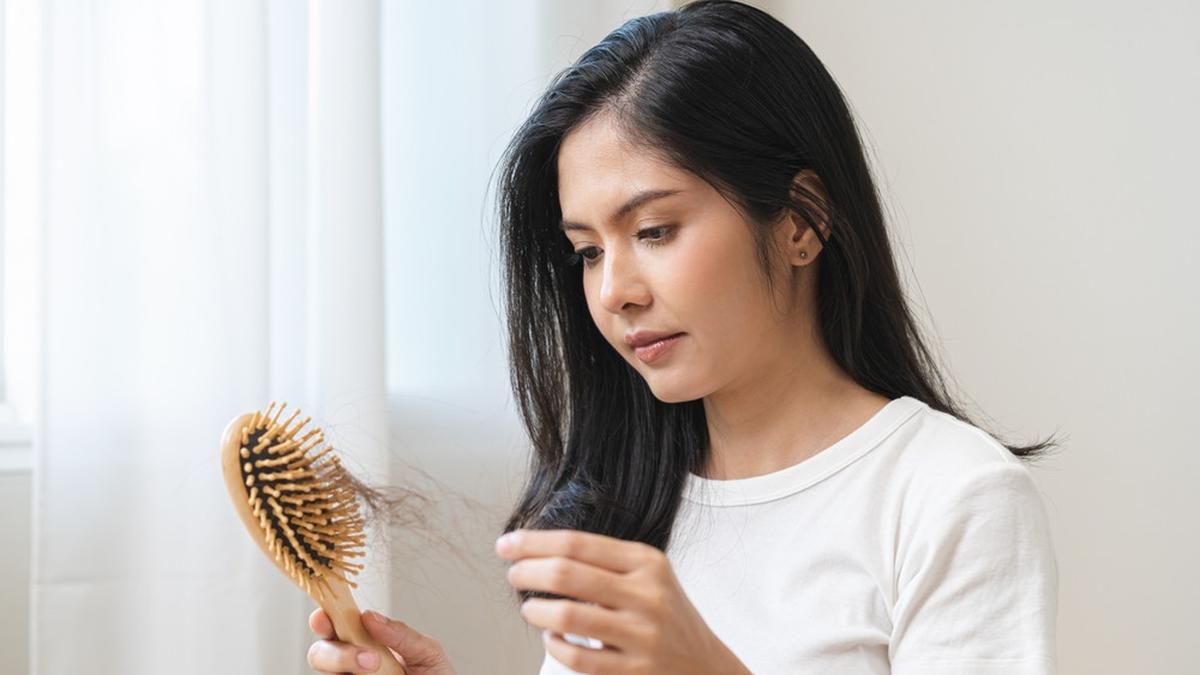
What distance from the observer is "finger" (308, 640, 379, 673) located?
0.71 meters

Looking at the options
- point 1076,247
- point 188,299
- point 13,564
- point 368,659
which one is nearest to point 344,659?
point 368,659

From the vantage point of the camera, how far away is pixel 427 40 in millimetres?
1378

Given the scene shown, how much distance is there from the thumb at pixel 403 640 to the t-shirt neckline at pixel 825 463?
23 centimetres

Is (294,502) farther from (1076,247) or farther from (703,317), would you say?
(1076,247)

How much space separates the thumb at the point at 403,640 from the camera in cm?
74

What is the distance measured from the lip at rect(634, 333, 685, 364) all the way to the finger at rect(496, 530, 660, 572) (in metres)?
0.27

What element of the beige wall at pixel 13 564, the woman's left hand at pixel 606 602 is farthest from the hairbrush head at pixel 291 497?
the beige wall at pixel 13 564

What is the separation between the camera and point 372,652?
72cm

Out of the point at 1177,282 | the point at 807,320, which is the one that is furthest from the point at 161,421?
the point at 1177,282

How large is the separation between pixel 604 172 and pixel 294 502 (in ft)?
0.99

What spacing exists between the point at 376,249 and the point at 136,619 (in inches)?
15.6

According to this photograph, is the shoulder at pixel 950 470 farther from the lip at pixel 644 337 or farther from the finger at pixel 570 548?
the finger at pixel 570 548

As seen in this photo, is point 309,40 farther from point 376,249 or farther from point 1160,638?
point 1160,638

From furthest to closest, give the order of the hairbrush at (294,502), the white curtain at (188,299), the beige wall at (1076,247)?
the beige wall at (1076,247)
the white curtain at (188,299)
the hairbrush at (294,502)
